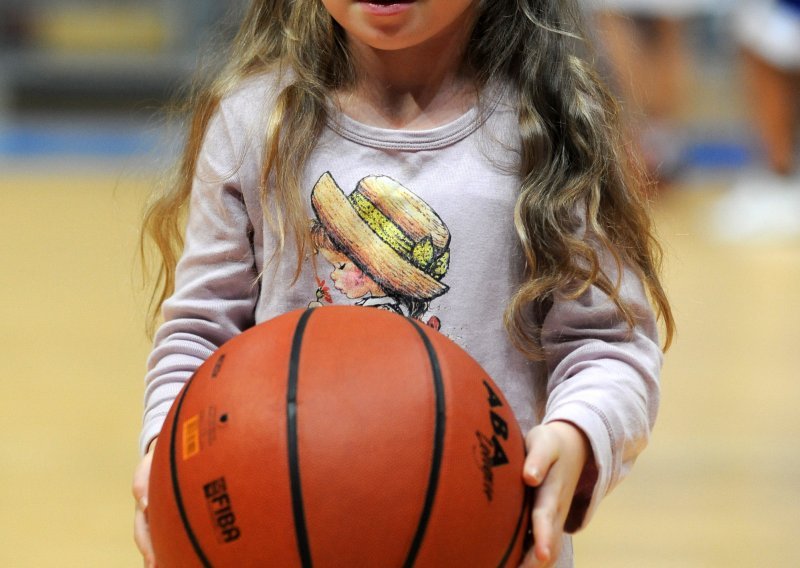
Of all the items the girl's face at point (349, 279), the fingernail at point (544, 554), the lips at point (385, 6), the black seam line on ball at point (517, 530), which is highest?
the lips at point (385, 6)

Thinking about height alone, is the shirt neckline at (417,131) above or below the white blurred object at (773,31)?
above

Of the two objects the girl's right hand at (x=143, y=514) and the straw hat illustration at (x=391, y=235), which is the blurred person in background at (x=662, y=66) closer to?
the straw hat illustration at (x=391, y=235)

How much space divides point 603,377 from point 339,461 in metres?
0.33

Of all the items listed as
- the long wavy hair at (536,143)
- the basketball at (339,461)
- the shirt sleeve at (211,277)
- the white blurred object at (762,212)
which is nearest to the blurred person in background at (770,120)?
the white blurred object at (762,212)

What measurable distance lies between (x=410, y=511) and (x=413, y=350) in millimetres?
138

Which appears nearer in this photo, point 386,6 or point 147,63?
point 386,6

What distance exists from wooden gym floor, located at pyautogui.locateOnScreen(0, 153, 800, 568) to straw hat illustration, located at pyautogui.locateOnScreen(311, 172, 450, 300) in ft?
1.97

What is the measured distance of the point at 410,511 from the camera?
100cm

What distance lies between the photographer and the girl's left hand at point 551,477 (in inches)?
42.9

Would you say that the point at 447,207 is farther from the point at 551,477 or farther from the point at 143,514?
the point at 143,514

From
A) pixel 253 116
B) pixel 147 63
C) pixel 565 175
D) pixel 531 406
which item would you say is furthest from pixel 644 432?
pixel 147 63

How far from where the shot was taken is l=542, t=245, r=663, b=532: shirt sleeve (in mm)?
1188

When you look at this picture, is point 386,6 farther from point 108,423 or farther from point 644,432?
point 108,423

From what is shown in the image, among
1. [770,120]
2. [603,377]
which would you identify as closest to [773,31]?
[770,120]
